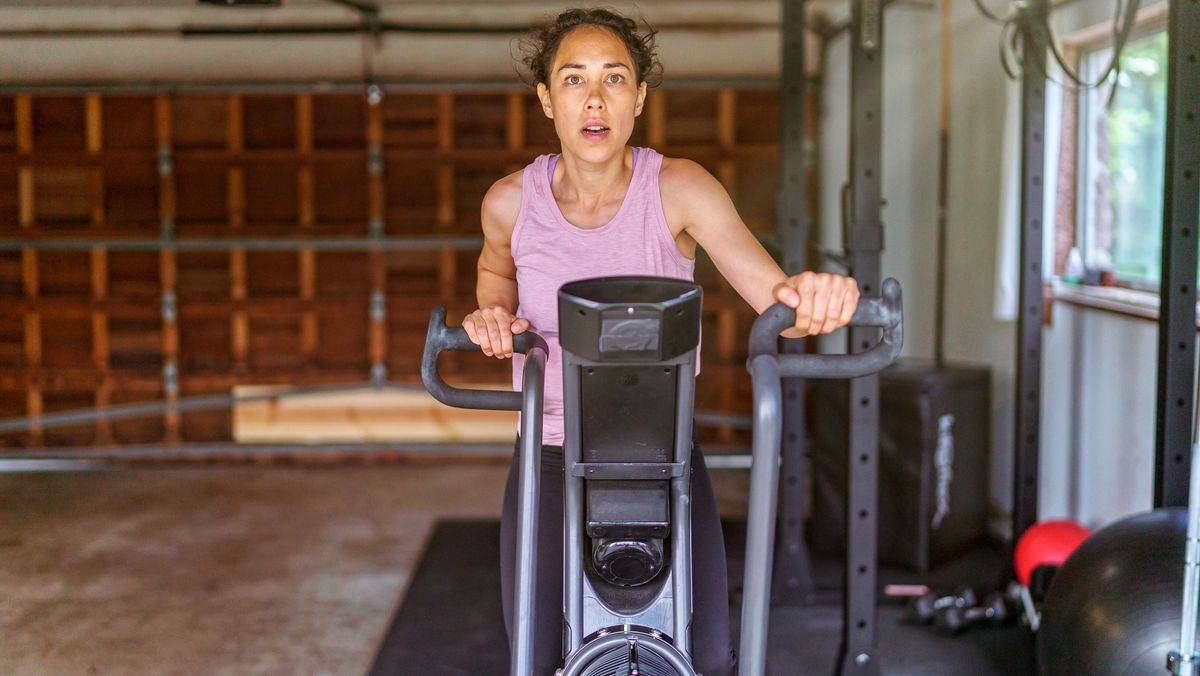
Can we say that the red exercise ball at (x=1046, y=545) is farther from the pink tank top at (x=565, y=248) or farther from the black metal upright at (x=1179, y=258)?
the pink tank top at (x=565, y=248)

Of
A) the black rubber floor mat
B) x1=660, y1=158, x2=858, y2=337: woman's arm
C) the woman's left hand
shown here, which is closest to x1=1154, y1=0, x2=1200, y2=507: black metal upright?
the black rubber floor mat

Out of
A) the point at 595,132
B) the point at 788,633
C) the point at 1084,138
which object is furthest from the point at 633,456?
the point at 1084,138

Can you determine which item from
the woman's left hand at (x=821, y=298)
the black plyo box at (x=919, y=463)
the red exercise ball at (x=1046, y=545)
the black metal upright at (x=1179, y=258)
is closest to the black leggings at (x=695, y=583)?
the woman's left hand at (x=821, y=298)

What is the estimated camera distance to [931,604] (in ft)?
10.6

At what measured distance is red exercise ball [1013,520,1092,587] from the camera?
3143 mm

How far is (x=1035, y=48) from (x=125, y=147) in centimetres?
438

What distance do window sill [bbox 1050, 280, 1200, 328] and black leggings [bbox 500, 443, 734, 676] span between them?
2177 mm

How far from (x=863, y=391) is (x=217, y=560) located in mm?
2570

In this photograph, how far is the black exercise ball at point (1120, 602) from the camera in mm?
2139

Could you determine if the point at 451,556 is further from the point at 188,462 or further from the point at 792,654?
the point at 188,462

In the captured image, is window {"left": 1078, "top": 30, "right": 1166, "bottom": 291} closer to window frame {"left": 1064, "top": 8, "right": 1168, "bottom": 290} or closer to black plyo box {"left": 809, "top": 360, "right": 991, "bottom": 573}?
window frame {"left": 1064, "top": 8, "right": 1168, "bottom": 290}

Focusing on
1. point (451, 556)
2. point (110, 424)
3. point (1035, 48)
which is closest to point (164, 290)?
point (110, 424)

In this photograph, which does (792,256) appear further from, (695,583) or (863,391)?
(695,583)

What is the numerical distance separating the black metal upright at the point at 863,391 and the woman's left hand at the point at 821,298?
126 centimetres
